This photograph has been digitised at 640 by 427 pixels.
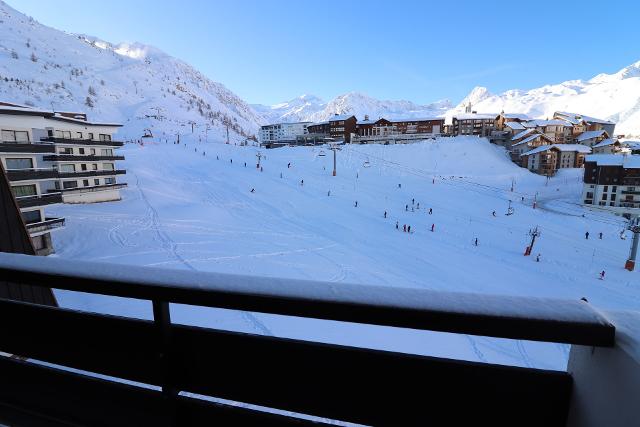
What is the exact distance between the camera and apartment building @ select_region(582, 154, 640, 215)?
138ft

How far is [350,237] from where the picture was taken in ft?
79.3

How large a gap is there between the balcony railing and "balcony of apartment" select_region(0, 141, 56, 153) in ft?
78.0

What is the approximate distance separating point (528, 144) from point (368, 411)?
76884mm

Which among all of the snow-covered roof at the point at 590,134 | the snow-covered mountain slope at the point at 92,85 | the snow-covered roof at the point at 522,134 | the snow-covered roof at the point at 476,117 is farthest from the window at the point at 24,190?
the snow-covered roof at the point at 590,134

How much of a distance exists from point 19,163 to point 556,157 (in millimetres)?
71605

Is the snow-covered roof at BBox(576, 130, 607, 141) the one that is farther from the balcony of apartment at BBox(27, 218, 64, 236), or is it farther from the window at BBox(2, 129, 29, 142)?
the window at BBox(2, 129, 29, 142)

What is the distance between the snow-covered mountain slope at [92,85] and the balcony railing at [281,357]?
101m

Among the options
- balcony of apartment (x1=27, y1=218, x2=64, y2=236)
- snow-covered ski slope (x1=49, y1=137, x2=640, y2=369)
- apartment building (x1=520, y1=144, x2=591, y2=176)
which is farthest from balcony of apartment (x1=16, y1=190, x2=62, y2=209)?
apartment building (x1=520, y1=144, x2=591, y2=176)

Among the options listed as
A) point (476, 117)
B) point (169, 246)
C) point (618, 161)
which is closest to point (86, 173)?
point (169, 246)

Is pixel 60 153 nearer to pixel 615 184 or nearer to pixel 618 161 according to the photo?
pixel 615 184

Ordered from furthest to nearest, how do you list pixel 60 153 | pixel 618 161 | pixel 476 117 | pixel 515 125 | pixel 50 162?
pixel 476 117
pixel 515 125
pixel 618 161
pixel 60 153
pixel 50 162

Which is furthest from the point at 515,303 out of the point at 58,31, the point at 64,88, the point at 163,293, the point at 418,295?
A: the point at 58,31

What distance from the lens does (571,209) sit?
39719mm

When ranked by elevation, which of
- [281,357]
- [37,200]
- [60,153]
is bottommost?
[37,200]
